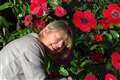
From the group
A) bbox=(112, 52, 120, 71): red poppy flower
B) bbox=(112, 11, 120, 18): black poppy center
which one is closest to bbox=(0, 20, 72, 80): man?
bbox=(112, 52, 120, 71): red poppy flower

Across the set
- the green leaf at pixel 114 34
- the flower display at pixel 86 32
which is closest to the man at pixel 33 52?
the flower display at pixel 86 32

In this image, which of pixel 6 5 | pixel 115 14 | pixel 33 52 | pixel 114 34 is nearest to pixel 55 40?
pixel 33 52

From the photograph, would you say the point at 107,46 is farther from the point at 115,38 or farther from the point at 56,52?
the point at 56,52

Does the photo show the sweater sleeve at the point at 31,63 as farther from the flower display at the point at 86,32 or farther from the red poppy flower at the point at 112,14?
the red poppy flower at the point at 112,14

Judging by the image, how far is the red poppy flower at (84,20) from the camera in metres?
5.10

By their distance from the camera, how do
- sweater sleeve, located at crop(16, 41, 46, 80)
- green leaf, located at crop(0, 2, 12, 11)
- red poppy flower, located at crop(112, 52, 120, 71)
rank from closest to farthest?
sweater sleeve, located at crop(16, 41, 46, 80) < red poppy flower, located at crop(112, 52, 120, 71) < green leaf, located at crop(0, 2, 12, 11)

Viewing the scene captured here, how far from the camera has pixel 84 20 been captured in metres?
5.18

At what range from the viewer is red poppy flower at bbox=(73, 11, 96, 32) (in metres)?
5.10

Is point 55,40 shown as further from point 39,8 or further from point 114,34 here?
point 114,34

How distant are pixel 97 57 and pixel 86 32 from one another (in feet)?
0.79

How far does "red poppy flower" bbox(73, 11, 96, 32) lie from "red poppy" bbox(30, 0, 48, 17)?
0.89 feet

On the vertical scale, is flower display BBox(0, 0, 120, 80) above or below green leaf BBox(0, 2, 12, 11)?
below

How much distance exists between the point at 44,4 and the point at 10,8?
2.20ft

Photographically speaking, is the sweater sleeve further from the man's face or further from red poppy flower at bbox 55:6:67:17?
red poppy flower at bbox 55:6:67:17
